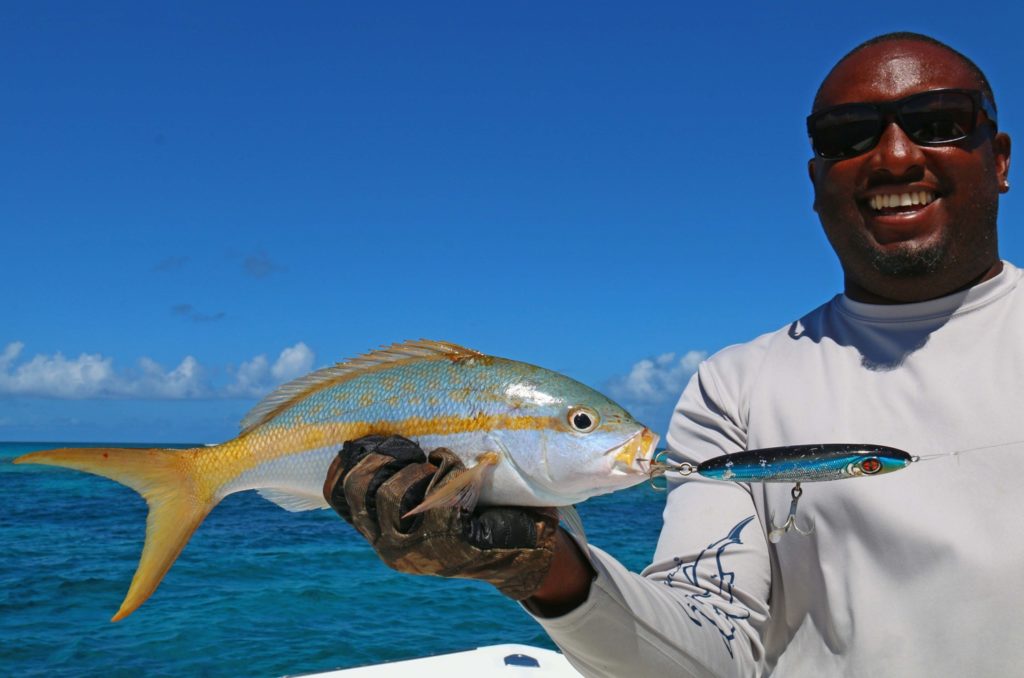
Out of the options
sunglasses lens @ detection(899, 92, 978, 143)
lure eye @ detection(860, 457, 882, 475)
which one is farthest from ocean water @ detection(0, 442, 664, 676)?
lure eye @ detection(860, 457, 882, 475)

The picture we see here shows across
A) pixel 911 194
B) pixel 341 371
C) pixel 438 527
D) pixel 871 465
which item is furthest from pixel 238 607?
pixel 871 465

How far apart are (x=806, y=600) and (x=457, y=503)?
1.29 m

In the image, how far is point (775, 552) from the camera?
2631mm

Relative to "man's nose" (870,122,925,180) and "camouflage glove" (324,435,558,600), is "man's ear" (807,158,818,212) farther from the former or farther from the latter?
"camouflage glove" (324,435,558,600)

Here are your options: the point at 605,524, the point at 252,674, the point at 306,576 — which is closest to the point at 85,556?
the point at 306,576

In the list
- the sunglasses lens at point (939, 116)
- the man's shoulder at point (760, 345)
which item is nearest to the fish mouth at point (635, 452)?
the man's shoulder at point (760, 345)

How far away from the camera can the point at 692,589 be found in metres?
2.52

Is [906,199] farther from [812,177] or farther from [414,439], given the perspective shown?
[414,439]

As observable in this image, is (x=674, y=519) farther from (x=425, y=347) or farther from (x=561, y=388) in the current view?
(x=425, y=347)

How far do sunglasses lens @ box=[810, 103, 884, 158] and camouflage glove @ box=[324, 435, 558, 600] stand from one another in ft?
5.35

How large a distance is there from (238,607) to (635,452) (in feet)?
40.4

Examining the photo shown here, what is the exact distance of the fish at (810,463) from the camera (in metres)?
1.68

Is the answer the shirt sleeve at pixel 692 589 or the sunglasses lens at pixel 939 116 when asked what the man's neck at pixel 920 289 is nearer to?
the sunglasses lens at pixel 939 116

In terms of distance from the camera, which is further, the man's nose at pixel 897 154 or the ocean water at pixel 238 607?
the ocean water at pixel 238 607
